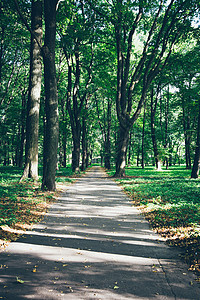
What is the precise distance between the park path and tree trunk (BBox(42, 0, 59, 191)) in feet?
14.4

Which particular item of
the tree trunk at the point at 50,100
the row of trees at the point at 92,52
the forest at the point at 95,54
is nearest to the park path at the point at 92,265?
the forest at the point at 95,54

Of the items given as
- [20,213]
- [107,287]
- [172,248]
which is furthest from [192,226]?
[20,213]

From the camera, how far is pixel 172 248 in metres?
4.44

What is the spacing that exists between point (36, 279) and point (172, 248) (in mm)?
2686

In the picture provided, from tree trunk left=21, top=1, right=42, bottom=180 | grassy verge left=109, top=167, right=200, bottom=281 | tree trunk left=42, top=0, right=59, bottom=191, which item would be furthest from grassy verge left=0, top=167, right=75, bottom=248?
grassy verge left=109, top=167, right=200, bottom=281

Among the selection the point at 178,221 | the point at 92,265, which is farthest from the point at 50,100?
the point at 92,265

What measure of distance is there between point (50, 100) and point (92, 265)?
817 centimetres

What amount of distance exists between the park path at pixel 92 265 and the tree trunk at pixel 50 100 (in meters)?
4.40

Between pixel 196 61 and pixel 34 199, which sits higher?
pixel 196 61

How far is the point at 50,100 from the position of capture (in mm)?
10297

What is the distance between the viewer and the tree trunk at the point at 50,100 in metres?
10.2

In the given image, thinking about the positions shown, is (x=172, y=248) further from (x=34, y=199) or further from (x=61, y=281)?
(x=34, y=199)

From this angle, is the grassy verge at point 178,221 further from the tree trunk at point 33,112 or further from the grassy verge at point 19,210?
the tree trunk at point 33,112

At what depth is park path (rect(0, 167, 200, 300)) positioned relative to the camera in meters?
2.88
